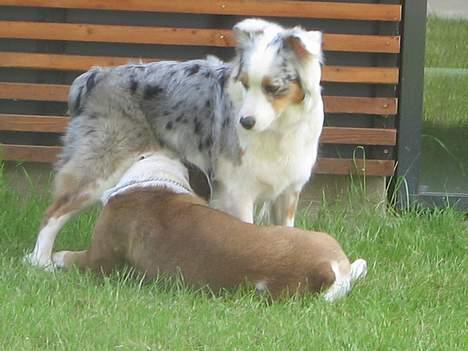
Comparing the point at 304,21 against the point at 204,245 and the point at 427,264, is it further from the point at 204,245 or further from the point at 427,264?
the point at 204,245

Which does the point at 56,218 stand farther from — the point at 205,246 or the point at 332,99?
the point at 332,99

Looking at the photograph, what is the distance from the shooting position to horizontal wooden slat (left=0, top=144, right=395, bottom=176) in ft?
25.6

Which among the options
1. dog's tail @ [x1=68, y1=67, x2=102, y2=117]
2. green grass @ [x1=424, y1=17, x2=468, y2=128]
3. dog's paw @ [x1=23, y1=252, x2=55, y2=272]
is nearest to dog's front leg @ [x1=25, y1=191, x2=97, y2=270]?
dog's paw @ [x1=23, y1=252, x2=55, y2=272]

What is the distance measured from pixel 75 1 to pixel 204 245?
2.58 m

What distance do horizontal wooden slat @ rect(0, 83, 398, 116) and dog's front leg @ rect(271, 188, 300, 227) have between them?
4.18 ft

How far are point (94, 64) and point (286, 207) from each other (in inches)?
74.1

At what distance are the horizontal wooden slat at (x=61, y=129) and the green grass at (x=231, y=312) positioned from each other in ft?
3.58

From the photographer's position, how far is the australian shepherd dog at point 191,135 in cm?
625

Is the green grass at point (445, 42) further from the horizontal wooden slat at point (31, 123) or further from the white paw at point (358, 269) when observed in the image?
the horizontal wooden slat at point (31, 123)

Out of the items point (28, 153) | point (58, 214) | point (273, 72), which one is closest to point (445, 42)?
point (273, 72)

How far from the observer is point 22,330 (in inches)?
204

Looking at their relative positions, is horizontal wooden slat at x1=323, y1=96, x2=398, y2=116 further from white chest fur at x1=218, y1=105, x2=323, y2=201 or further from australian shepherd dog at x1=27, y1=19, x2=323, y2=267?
white chest fur at x1=218, y1=105, x2=323, y2=201

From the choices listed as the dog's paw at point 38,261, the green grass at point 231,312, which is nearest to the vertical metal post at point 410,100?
the green grass at point 231,312

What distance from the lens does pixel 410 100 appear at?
26.0 feet
